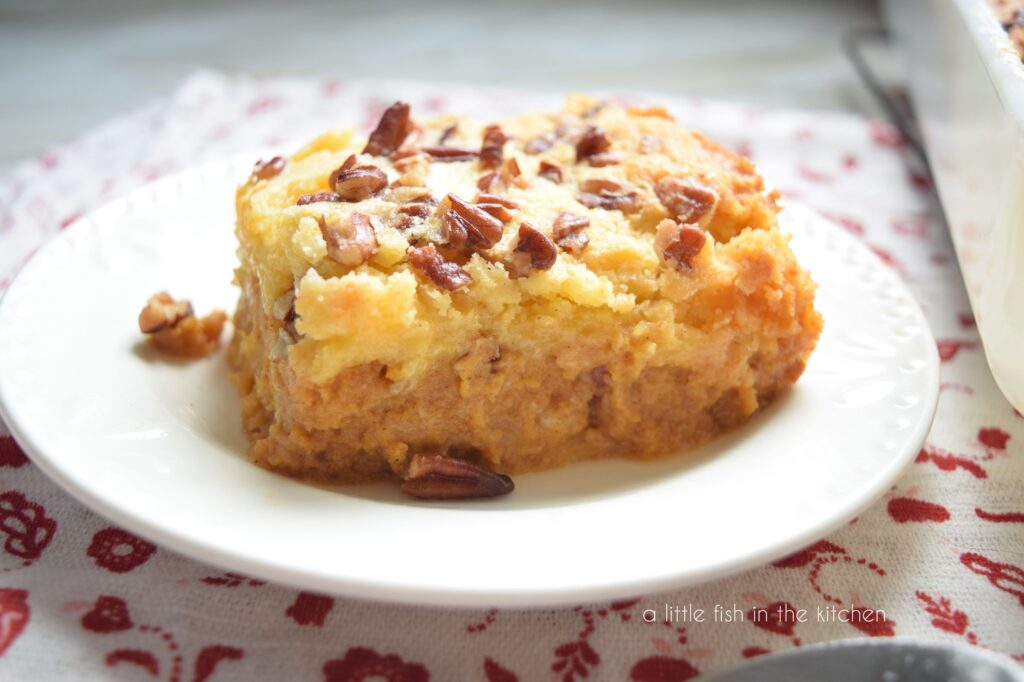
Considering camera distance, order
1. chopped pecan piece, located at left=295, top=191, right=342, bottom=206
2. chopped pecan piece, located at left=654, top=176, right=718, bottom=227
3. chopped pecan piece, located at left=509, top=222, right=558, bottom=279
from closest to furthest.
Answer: chopped pecan piece, located at left=509, top=222, right=558, bottom=279, chopped pecan piece, located at left=295, top=191, right=342, bottom=206, chopped pecan piece, located at left=654, top=176, right=718, bottom=227

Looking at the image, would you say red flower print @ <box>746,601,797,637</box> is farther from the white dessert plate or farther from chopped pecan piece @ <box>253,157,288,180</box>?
chopped pecan piece @ <box>253,157,288,180</box>

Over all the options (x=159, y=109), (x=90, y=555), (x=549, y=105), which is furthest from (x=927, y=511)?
(x=159, y=109)

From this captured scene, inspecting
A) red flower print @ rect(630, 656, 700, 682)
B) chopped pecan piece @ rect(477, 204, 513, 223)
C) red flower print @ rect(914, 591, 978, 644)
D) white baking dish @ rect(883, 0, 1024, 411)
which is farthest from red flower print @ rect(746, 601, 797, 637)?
chopped pecan piece @ rect(477, 204, 513, 223)

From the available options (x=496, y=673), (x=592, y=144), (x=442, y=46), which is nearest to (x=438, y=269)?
(x=592, y=144)

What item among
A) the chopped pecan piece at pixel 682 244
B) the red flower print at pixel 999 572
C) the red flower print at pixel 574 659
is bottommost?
the red flower print at pixel 999 572

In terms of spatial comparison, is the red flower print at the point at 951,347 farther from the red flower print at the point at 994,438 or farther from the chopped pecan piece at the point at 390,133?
the chopped pecan piece at the point at 390,133

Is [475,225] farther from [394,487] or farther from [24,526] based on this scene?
[24,526]

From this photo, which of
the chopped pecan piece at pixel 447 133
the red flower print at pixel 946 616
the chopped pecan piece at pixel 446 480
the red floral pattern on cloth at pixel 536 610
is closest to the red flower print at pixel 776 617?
the red floral pattern on cloth at pixel 536 610
